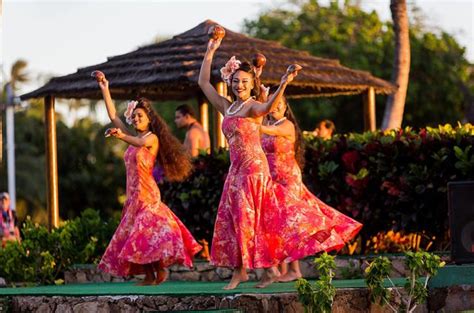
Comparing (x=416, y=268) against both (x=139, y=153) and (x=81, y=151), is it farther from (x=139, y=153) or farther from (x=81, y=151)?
(x=81, y=151)

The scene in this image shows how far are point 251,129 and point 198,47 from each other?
20.6ft

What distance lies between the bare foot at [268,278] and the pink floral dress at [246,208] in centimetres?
24

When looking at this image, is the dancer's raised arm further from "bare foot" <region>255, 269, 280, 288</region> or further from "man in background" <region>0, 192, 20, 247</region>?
"man in background" <region>0, 192, 20, 247</region>

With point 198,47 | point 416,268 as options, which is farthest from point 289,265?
point 198,47

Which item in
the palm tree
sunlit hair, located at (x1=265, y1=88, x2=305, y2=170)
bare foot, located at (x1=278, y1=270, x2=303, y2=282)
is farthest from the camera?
the palm tree

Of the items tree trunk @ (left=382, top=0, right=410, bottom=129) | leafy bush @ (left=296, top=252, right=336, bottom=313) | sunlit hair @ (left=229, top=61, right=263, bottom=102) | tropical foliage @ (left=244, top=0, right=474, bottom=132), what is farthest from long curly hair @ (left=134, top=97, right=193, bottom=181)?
tropical foliage @ (left=244, top=0, right=474, bottom=132)

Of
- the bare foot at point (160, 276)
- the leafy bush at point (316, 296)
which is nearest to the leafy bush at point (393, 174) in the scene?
the bare foot at point (160, 276)

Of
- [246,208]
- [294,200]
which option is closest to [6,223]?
[294,200]

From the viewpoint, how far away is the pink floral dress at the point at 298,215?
12.4 meters

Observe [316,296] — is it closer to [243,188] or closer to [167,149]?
[243,188]

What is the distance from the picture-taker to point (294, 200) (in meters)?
12.8

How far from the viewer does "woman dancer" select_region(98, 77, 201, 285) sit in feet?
45.1

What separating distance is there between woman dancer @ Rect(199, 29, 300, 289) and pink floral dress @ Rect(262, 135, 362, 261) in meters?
0.18

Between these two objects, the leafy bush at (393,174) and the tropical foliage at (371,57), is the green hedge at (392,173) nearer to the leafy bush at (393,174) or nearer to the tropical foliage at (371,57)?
the leafy bush at (393,174)
